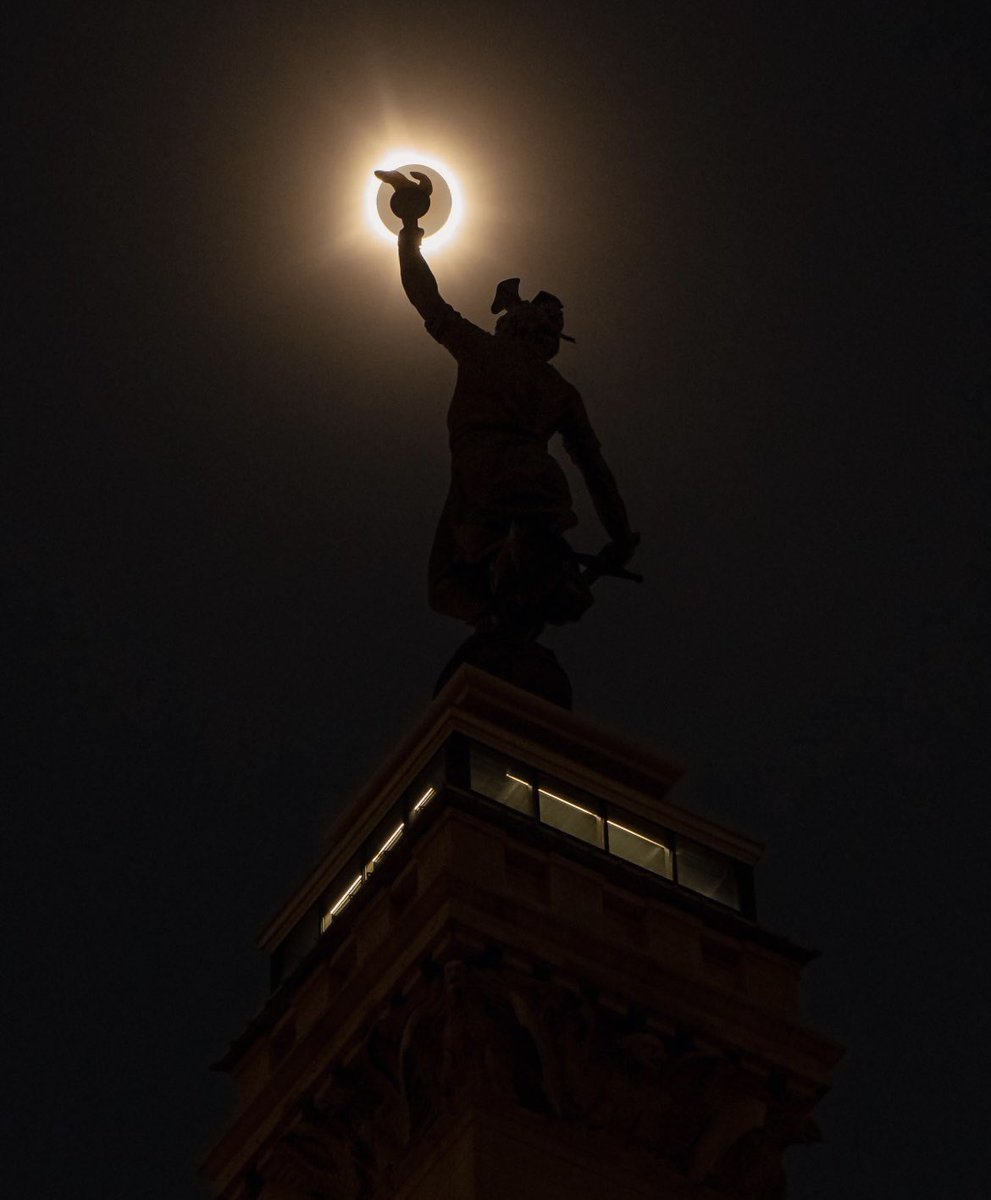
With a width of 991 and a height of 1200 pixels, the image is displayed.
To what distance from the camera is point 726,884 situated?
43.4 metres

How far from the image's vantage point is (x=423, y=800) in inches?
1684

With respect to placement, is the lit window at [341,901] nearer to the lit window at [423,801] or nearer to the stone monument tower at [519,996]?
the stone monument tower at [519,996]

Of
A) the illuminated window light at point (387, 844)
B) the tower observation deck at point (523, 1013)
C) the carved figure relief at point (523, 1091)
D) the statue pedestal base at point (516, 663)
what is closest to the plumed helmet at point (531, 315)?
the statue pedestal base at point (516, 663)

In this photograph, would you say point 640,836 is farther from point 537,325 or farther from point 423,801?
point 537,325

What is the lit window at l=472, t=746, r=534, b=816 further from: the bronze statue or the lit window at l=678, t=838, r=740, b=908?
the bronze statue

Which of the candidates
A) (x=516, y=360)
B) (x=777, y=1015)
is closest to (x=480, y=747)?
(x=777, y=1015)

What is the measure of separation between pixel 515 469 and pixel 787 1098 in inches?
440

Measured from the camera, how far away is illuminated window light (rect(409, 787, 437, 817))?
1676 inches

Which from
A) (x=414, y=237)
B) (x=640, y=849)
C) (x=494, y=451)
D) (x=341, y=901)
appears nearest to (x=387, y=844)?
(x=341, y=901)

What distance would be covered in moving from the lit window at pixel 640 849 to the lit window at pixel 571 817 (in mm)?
206

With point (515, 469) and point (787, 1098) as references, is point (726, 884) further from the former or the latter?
point (515, 469)

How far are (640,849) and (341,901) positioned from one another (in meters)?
3.94

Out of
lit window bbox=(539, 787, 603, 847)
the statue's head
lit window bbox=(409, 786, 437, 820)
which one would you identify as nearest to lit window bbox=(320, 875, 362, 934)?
lit window bbox=(409, 786, 437, 820)

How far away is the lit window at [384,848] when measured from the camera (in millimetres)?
42750
